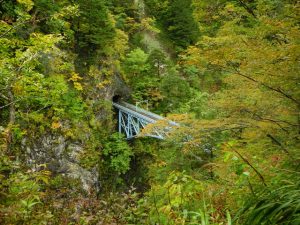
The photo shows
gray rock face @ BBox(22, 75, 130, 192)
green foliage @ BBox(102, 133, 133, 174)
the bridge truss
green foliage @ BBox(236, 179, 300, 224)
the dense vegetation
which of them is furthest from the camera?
the bridge truss

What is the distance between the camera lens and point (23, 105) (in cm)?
1230

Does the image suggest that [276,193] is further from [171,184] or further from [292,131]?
[292,131]

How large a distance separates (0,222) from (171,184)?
147cm

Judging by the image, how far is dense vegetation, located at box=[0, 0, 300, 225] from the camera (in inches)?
118

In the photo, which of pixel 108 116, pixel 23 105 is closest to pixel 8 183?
pixel 23 105

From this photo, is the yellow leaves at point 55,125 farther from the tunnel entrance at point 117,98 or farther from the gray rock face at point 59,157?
the tunnel entrance at point 117,98

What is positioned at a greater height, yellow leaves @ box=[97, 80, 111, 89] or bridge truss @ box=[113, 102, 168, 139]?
yellow leaves @ box=[97, 80, 111, 89]

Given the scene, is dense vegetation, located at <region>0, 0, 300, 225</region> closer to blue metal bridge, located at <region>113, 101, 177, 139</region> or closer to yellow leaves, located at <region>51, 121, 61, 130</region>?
yellow leaves, located at <region>51, 121, 61, 130</region>

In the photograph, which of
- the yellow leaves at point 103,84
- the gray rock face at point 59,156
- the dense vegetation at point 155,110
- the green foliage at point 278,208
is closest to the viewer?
the green foliage at point 278,208

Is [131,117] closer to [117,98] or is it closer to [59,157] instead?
[117,98]

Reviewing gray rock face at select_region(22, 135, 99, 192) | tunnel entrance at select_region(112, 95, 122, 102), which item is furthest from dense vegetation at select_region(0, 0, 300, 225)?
tunnel entrance at select_region(112, 95, 122, 102)

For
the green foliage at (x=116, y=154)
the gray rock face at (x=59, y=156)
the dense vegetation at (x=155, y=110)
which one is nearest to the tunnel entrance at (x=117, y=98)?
the dense vegetation at (x=155, y=110)

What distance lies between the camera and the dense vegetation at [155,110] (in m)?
3.01

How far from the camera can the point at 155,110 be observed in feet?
70.1
